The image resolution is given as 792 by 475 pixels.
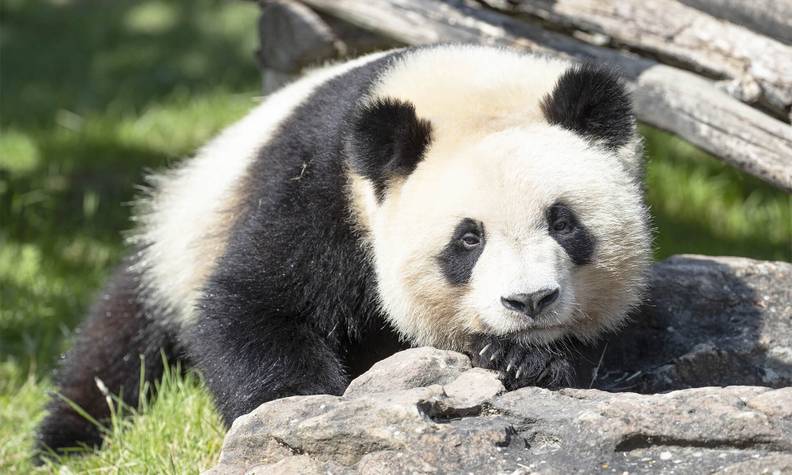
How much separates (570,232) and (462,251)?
0.35m

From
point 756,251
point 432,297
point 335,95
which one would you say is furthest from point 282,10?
point 756,251

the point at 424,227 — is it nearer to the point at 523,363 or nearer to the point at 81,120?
the point at 523,363

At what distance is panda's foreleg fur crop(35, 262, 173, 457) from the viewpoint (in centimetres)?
513

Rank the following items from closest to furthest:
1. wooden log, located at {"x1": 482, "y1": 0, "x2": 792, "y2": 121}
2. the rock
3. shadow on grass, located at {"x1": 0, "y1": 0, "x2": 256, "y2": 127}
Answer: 1. the rock
2. wooden log, located at {"x1": 482, "y1": 0, "x2": 792, "y2": 121}
3. shadow on grass, located at {"x1": 0, "y1": 0, "x2": 256, "y2": 127}

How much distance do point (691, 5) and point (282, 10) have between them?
2139 millimetres

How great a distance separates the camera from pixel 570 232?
11.6 ft

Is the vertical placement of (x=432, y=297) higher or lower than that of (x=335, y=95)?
lower

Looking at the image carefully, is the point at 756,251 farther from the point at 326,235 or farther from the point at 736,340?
the point at 326,235

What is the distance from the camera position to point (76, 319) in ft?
20.0

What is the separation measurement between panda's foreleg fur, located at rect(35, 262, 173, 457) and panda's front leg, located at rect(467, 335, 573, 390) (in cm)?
200

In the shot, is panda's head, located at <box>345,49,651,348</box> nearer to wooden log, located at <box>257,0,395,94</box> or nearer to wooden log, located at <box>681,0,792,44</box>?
wooden log, located at <box>681,0,792,44</box>

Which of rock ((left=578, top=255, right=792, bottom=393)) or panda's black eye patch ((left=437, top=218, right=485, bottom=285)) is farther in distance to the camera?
rock ((left=578, top=255, right=792, bottom=393))

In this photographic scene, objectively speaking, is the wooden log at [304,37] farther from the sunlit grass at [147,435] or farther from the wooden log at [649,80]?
the sunlit grass at [147,435]

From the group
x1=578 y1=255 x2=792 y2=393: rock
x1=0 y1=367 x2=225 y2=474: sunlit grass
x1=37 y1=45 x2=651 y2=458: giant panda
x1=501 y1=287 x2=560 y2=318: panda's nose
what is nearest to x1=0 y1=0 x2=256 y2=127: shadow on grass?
x1=0 y1=367 x2=225 y2=474: sunlit grass
